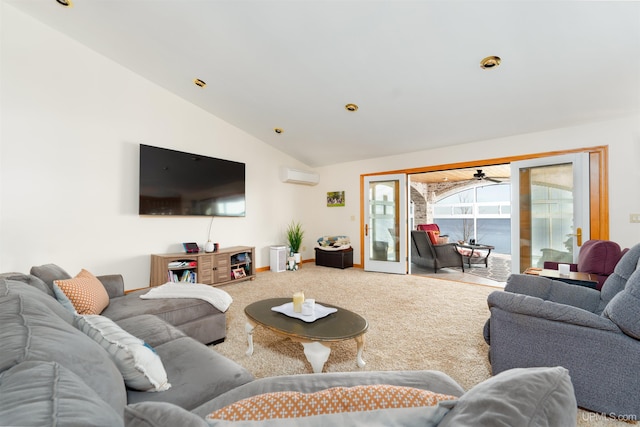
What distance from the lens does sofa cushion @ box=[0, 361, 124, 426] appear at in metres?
0.45

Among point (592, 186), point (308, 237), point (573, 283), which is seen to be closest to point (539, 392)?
point (573, 283)

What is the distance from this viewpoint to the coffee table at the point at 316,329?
1715 mm

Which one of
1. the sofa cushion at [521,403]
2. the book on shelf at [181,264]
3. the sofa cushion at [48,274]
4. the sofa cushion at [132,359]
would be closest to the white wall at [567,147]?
the book on shelf at [181,264]

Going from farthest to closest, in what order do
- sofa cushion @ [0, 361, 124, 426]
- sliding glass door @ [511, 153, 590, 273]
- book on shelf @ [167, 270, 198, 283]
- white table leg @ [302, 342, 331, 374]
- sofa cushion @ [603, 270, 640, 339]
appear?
book on shelf @ [167, 270, 198, 283]
sliding glass door @ [511, 153, 590, 273]
white table leg @ [302, 342, 331, 374]
sofa cushion @ [603, 270, 640, 339]
sofa cushion @ [0, 361, 124, 426]

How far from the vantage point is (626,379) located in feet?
4.60

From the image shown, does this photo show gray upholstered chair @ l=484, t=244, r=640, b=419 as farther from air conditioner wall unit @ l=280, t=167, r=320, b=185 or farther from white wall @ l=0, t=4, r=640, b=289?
air conditioner wall unit @ l=280, t=167, r=320, b=185

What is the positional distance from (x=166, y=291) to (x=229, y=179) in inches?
112

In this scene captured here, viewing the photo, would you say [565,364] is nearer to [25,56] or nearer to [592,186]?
[592,186]

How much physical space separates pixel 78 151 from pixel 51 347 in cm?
382

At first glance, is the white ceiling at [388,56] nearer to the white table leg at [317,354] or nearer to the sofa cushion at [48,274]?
the sofa cushion at [48,274]

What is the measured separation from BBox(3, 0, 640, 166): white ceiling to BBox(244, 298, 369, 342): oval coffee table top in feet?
8.55

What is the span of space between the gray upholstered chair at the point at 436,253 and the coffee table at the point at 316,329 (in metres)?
4.05

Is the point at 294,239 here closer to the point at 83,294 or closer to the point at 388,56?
the point at 388,56

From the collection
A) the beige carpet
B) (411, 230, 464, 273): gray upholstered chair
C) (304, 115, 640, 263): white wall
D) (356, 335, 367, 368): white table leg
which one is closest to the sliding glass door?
(304, 115, 640, 263): white wall
